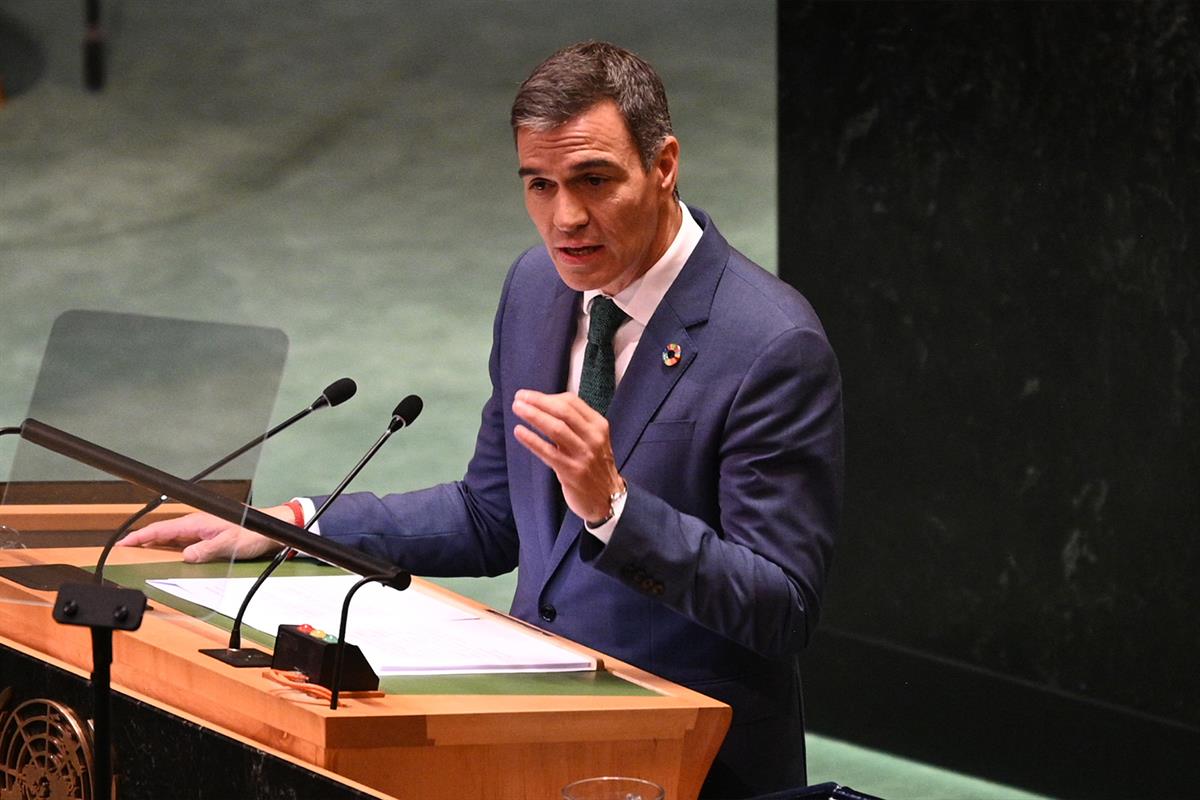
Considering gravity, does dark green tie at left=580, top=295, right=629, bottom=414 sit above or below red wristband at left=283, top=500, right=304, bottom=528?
above

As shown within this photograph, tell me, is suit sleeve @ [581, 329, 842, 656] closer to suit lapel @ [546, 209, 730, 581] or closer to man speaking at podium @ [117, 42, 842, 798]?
man speaking at podium @ [117, 42, 842, 798]

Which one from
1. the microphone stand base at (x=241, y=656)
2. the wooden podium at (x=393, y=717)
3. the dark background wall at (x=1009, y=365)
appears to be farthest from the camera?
the dark background wall at (x=1009, y=365)

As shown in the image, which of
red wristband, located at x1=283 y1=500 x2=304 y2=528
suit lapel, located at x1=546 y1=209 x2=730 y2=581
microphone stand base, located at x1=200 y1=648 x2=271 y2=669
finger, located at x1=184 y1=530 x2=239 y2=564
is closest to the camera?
microphone stand base, located at x1=200 y1=648 x2=271 y2=669

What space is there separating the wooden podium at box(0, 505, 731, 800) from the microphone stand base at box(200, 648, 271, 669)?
0.02 meters

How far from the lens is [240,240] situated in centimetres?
830

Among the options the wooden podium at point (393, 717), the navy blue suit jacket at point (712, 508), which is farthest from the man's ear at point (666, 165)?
the wooden podium at point (393, 717)

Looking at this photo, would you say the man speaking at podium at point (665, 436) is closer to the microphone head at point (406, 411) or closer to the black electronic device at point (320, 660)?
the microphone head at point (406, 411)

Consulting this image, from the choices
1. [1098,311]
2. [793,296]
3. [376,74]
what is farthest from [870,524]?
[376,74]

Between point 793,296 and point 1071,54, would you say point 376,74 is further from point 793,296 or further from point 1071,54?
point 793,296

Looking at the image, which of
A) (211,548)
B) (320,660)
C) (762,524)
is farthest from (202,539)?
(762,524)

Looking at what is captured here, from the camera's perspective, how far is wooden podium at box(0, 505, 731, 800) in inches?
74.0

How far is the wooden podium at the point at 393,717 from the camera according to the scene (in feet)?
6.17

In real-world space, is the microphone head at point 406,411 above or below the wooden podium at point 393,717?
above

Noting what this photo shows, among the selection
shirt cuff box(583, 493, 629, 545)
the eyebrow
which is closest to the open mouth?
the eyebrow
